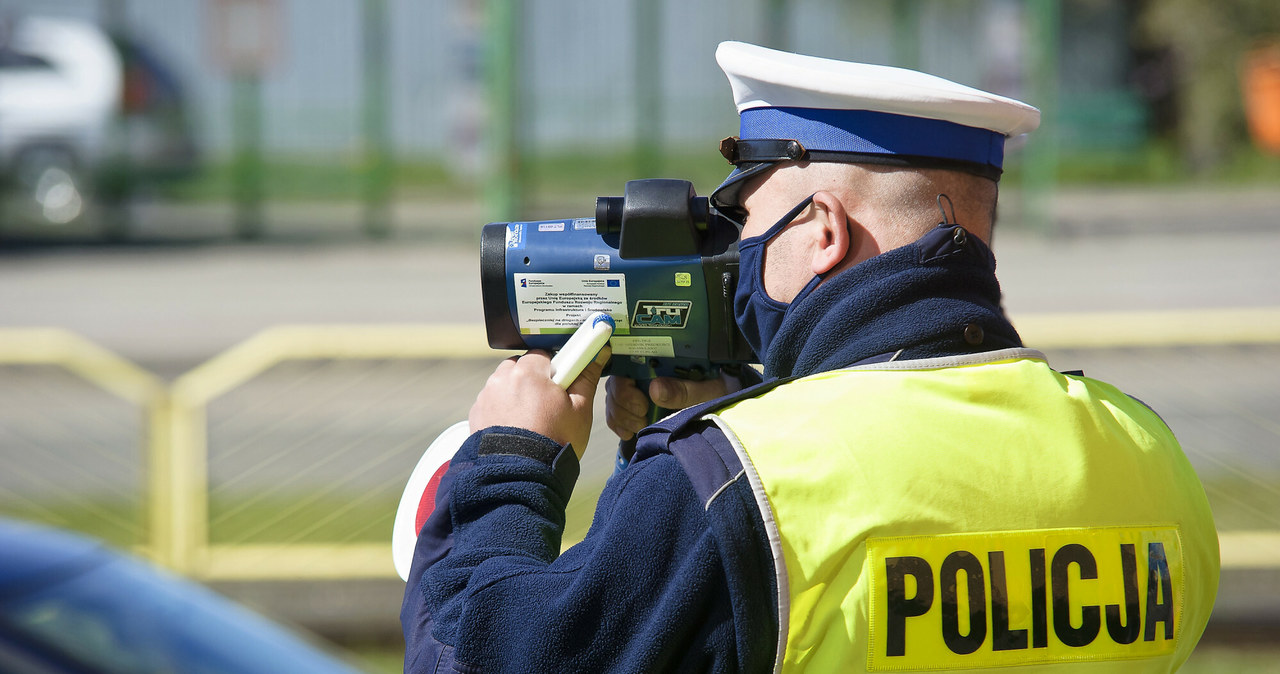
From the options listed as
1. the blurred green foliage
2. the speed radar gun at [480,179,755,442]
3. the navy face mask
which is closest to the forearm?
the navy face mask

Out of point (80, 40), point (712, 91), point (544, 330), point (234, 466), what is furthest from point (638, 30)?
point (544, 330)

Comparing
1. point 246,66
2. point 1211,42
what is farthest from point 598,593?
point 1211,42

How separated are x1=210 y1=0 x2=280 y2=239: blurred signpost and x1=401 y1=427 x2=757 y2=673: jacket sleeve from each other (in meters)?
10.4

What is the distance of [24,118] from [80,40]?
0.92 meters

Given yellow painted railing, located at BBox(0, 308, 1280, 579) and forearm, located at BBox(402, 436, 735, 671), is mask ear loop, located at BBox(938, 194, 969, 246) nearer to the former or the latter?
forearm, located at BBox(402, 436, 735, 671)

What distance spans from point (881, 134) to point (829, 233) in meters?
0.13

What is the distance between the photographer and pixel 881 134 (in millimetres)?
1338

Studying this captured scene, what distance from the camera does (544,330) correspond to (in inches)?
66.1

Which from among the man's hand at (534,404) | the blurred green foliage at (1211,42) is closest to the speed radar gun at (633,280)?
the man's hand at (534,404)

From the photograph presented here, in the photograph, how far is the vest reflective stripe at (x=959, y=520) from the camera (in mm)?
1189

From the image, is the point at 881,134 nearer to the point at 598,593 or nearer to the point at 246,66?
the point at 598,593

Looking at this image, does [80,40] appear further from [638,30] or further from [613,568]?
[613,568]

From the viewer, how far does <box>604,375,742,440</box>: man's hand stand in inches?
69.1

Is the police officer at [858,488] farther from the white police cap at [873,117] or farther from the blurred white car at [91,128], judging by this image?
the blurred white car at [91,128]
